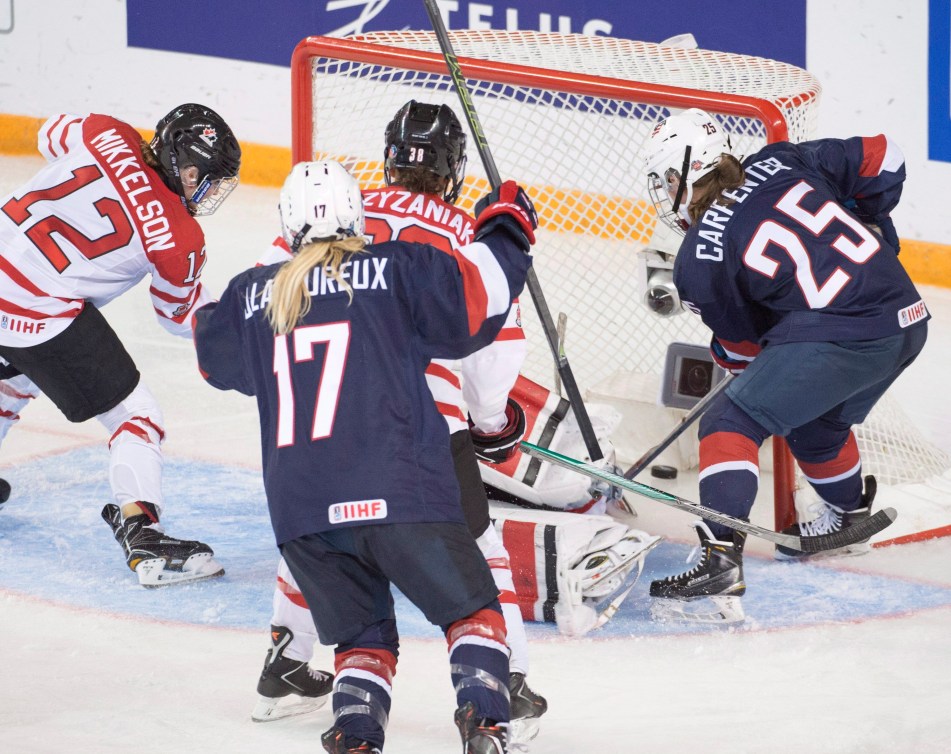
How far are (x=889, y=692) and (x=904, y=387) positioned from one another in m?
2.21

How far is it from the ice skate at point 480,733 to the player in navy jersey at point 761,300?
1.07 metres

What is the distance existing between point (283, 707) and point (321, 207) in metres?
1.02

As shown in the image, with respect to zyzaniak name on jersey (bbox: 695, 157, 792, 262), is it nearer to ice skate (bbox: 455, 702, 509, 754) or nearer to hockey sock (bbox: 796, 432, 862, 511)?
hockey sock (bbox: 796, 432, 862, 511)

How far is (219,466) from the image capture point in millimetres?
4398

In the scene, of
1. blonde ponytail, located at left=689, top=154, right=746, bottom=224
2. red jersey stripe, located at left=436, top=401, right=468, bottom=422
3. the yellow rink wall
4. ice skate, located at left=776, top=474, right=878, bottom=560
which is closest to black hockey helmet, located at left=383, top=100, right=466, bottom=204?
red jersey stripe, located at left=436, top=401, right=468, bottom=422

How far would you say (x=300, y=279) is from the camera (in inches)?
92.8

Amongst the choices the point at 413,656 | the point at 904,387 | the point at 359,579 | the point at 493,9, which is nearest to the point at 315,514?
the point at 359,579

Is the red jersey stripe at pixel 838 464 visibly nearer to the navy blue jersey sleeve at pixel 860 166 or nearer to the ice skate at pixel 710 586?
the ice skate at pixel 710 586

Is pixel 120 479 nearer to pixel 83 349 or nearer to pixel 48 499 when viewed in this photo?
pixel 83 349

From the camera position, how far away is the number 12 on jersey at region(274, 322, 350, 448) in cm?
235

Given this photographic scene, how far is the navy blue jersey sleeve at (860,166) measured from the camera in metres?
3.51

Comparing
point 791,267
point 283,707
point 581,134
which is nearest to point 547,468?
point 791,267

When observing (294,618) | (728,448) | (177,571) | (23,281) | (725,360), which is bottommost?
(177,571)

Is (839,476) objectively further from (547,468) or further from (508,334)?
(508,334)
